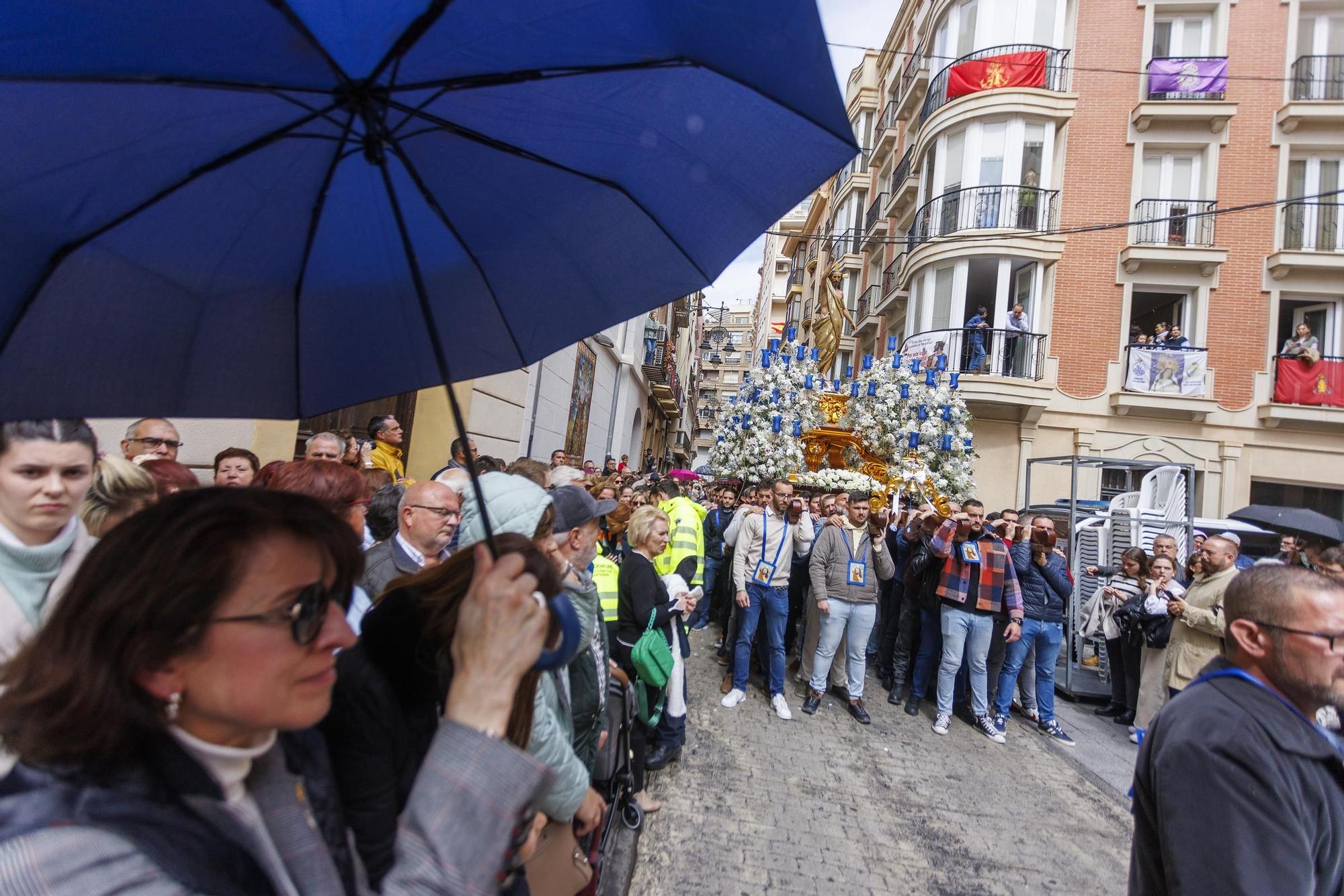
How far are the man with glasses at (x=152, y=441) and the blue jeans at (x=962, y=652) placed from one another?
20.1 feet

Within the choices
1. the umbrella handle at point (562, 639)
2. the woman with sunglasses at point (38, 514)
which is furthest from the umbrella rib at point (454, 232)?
the woman with sunglasses at point (38, 514)

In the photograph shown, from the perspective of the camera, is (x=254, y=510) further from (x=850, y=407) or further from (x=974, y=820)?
(x=850, y=407)

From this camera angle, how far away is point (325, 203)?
1761 millimetres

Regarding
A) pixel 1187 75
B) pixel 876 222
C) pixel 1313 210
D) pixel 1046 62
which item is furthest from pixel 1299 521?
pixel 876 222

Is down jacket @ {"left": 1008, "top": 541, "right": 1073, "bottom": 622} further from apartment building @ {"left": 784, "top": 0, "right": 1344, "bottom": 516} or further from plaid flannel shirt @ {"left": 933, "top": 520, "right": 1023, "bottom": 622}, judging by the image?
apartment building @ {"left": 784, "top": 0, "right": 1344, "bottom": 516}

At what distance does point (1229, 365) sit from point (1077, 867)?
17851 millimetres

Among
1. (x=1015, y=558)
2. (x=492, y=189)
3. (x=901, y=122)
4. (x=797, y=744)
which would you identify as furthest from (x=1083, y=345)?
(x=492, y=189)

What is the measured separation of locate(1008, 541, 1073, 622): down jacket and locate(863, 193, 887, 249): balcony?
820 inches

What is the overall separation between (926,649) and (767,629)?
1616 mm

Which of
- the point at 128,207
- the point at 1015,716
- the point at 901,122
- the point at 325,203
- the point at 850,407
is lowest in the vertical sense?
the point at 1015,716

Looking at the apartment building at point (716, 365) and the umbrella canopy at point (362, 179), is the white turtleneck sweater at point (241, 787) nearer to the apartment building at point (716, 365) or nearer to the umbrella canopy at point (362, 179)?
the umbrella canopy at point (362, 179)

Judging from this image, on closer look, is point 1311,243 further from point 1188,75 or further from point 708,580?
point 708,580

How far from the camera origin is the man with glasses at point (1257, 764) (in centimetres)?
179

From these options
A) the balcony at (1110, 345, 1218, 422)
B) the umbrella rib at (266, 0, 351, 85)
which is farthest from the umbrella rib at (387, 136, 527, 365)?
the balcony at (1110, 345, 1218, 422)
